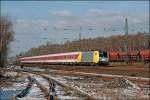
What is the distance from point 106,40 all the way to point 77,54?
63.2m

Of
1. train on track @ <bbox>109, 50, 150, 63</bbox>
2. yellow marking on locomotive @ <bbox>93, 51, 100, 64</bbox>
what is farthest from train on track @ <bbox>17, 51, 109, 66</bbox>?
train on track @ <bbox>109, 50, 150, 63</bbox>

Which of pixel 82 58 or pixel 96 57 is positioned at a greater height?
pixel 96 57

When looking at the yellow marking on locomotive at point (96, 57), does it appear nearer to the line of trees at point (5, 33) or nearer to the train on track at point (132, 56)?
the train on track at point (132, 56)

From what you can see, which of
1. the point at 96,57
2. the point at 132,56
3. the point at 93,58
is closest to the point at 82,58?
the point at 93,58

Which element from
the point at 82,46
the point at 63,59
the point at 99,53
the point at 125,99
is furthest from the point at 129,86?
the point at 82,46

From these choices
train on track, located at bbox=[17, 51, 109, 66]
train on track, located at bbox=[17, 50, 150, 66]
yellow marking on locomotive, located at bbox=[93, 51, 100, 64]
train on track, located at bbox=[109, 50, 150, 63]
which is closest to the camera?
yellow marking on locomotive, located at bbox=[93, 51, 100, 64]

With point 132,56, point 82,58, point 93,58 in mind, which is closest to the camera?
point 93,58

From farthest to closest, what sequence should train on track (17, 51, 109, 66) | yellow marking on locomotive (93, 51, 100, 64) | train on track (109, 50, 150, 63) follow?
1. train on track (109, 50, 150, 63)
2. train on track (17, 51, 109, 66)
3. yellow marking on locomotive (93, 51, 100, 64)

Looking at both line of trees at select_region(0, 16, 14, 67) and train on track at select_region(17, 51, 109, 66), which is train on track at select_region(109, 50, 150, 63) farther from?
line of trees at select_region(0, 16, 14, 67)

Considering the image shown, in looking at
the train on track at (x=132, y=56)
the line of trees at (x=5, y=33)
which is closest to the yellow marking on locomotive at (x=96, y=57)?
the train on track at (x=132, y=56)

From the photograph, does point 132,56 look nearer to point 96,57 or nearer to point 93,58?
point 93,58

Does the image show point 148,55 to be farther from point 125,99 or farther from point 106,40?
point 106,40

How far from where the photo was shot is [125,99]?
1447cm

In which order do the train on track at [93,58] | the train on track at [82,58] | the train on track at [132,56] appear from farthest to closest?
the train on track at [132,56]
the train on track at [93,58]
the train on track at [82,58]
